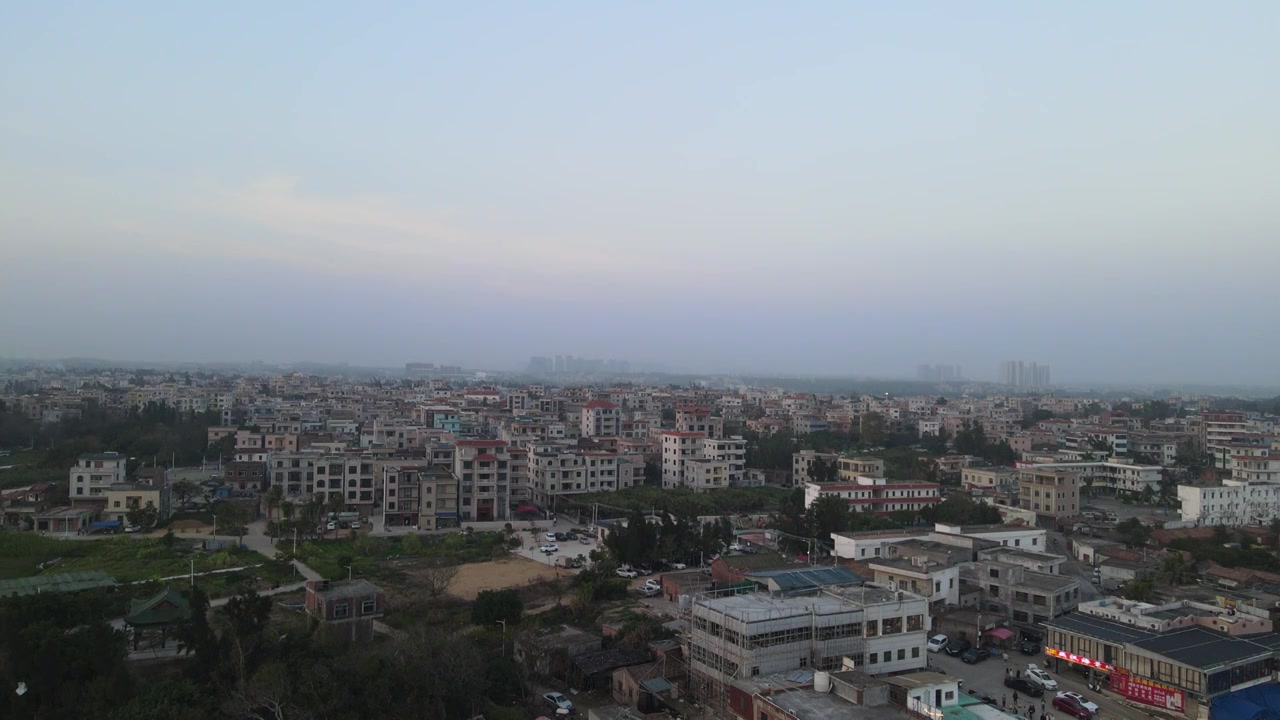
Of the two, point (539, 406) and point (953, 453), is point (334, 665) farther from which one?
point (539, 406)

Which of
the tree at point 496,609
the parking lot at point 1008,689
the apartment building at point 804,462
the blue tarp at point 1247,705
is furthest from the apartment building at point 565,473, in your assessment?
the blue tarp at point 1247,705

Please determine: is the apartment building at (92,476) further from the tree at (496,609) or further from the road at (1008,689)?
the road at (1008,689)

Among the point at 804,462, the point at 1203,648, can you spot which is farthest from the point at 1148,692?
the point at 804,462

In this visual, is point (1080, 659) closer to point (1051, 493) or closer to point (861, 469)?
point (1051, 493)

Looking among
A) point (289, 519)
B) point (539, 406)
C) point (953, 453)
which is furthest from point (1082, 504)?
point (539, 406)

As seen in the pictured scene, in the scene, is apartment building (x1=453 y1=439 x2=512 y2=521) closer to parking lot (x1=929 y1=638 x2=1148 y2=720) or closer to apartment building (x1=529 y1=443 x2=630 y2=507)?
apartment building (x1=529 y1=443 x2=630 y2=507)

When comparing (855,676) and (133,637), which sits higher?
(855,676)

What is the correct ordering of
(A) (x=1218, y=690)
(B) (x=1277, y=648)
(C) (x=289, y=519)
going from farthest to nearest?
(C) (x=289, y=519)
(B) (x=1277, y=648)
(A) (x=1218, y=690)
